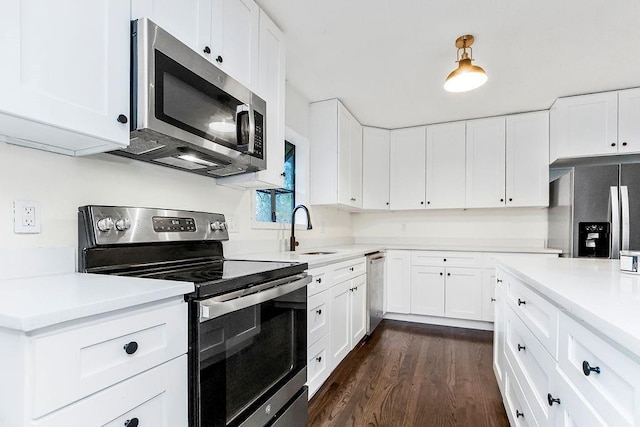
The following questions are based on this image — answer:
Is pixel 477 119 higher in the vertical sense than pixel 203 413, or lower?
higher

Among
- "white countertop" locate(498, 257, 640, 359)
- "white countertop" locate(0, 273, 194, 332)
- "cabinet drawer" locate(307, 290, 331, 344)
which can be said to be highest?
"white countertop" locate(0, 273, 194, 332)

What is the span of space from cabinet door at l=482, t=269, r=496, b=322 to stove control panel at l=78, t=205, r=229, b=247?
113 inches

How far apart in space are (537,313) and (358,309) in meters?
1.76

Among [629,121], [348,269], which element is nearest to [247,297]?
[348,269]

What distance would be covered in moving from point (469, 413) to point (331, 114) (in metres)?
2.67

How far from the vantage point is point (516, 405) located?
5.25 feet

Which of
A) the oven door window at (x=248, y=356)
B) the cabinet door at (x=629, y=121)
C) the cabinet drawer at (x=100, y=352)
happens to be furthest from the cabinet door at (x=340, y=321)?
the cabinet door at (x=629, y=121)

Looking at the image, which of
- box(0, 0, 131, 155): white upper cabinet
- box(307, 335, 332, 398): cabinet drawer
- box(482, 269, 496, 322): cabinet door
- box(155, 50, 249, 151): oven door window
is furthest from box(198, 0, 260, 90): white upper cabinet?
box(482, 269, 496, 322): cabinet door

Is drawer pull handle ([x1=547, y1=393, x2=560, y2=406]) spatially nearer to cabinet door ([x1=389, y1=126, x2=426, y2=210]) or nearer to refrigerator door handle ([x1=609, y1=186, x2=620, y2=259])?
refrigerator door handle ([x1=609, y1=186, x2=620, y2=259])

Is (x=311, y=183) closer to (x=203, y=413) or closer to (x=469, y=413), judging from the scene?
(x=469, y=413)

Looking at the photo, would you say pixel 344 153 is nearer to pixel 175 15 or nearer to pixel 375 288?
pixel 375 288

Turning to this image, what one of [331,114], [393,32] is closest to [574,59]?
[393,32]

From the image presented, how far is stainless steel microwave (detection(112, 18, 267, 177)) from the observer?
1.18m

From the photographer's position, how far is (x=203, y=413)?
1.00 metres
